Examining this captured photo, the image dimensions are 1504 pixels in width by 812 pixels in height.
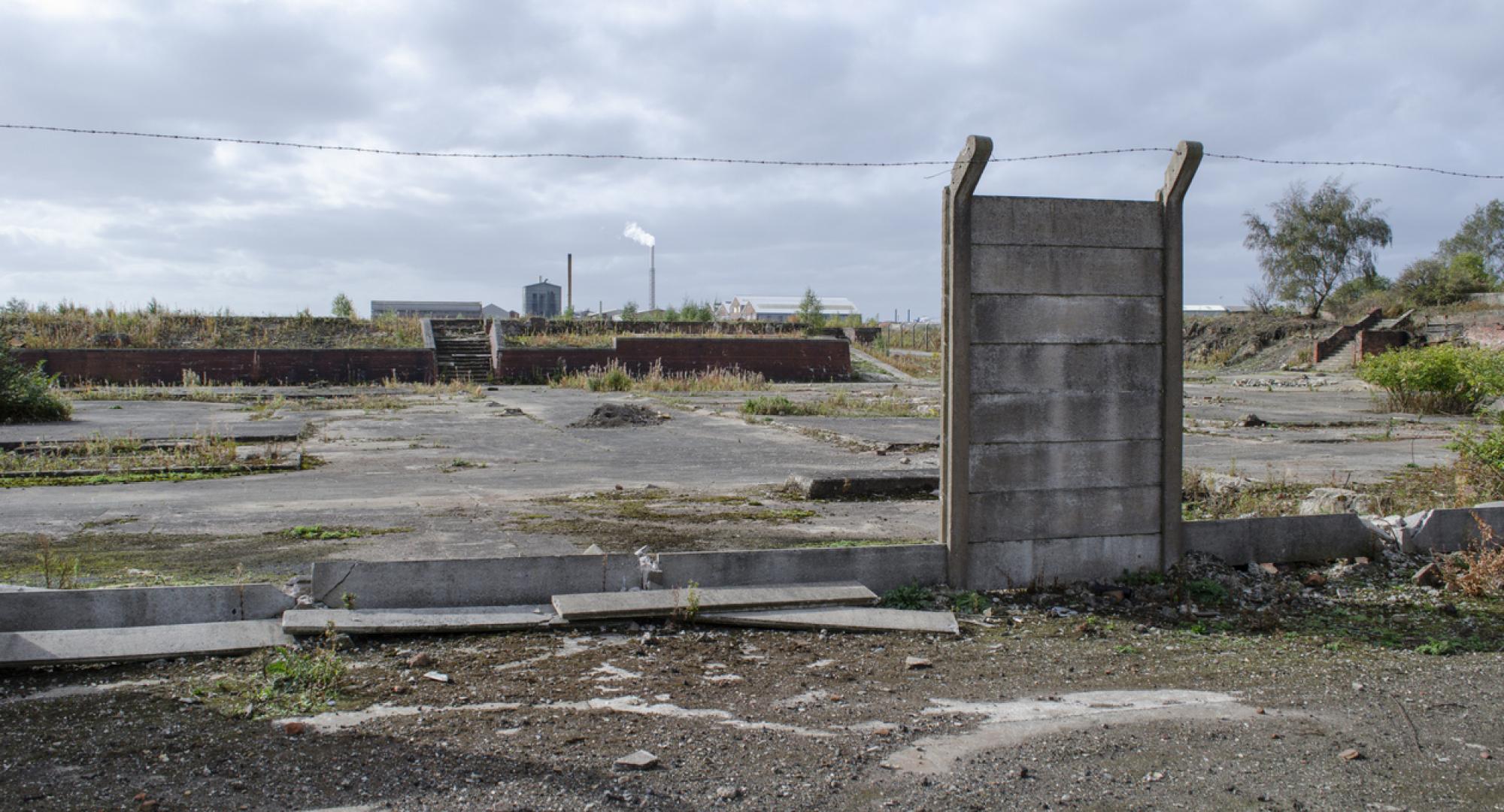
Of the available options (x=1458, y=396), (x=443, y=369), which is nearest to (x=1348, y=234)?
(x=1458, y=396)

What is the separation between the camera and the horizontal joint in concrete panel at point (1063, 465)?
5516 mm

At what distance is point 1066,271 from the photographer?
560cm

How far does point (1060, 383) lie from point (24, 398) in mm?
17201

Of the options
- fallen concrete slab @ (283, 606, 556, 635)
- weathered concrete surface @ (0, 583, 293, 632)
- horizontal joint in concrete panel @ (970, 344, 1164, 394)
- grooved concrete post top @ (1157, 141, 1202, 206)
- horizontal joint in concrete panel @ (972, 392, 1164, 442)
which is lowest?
fallen concrete slab @ (283, 606, 556, 635)

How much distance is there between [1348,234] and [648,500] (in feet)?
171

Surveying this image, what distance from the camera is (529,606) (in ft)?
16.3

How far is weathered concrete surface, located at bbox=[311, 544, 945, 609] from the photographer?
16.1 ft

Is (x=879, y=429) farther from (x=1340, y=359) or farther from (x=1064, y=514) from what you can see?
(x=1340, y=359)

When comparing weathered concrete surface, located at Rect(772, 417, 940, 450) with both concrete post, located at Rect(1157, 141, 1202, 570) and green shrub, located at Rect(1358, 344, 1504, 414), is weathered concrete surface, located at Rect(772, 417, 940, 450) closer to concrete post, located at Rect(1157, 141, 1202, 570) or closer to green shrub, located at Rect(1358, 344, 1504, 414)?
concrete post, located at Rect(1157, 141, 1202, 570)

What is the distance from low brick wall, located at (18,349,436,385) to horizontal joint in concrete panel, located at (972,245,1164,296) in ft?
93.3

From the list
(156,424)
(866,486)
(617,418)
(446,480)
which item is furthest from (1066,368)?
(156,424)

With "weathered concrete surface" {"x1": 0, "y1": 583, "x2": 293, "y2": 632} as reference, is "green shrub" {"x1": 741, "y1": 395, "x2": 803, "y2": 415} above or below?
above

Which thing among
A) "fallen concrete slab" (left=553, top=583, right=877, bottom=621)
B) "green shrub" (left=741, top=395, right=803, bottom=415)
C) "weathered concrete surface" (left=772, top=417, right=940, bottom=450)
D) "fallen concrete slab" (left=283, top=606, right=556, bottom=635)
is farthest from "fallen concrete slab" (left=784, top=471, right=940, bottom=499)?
"green shrub" (left=741, top=395, right=803, bottom=415)

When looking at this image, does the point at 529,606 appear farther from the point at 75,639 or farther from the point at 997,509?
the point at 997,509
